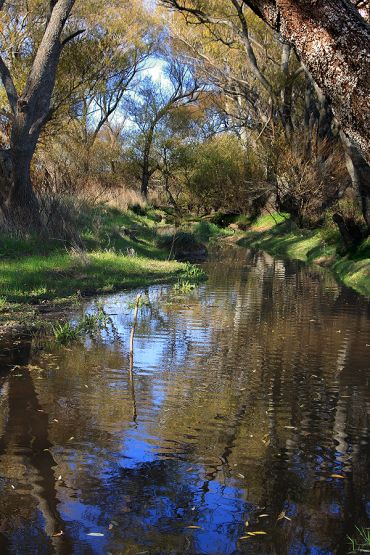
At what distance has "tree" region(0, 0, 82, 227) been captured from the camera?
16.4 meters

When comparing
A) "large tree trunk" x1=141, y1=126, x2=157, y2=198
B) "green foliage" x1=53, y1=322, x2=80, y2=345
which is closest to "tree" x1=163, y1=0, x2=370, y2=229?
"large tree trunk" x1=141, y1=126, x2=157, y2=198

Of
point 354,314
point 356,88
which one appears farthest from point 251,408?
point 354,314

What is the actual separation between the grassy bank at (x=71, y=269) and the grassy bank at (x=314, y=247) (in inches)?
177

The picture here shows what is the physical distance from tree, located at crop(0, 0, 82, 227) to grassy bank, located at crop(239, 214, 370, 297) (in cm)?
816

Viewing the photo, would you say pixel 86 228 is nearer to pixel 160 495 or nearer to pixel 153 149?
pixel 160 495

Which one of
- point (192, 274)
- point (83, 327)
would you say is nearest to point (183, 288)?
point (192, 274)

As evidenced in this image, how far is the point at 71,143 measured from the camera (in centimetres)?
3394

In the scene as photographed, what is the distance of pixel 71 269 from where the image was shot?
47.1ft

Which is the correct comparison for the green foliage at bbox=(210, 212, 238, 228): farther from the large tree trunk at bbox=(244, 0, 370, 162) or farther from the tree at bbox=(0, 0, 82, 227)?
the large tree trunk at bbox=(244, 0, 370, 162)

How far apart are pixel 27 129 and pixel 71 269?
418cm

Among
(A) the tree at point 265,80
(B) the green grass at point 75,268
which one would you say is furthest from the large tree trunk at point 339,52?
(A) the tree at point 265,80

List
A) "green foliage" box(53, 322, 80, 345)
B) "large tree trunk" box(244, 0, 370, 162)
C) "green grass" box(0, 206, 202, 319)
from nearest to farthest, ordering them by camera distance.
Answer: "large tree trunk" box(244, 0, 370, 162) → "green foliage" box(53, 322, 80, 345) → "green grass" box(0, 206, 202, 319)

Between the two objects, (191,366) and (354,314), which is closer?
(191,366)

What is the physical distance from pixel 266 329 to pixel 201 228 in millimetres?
24512
